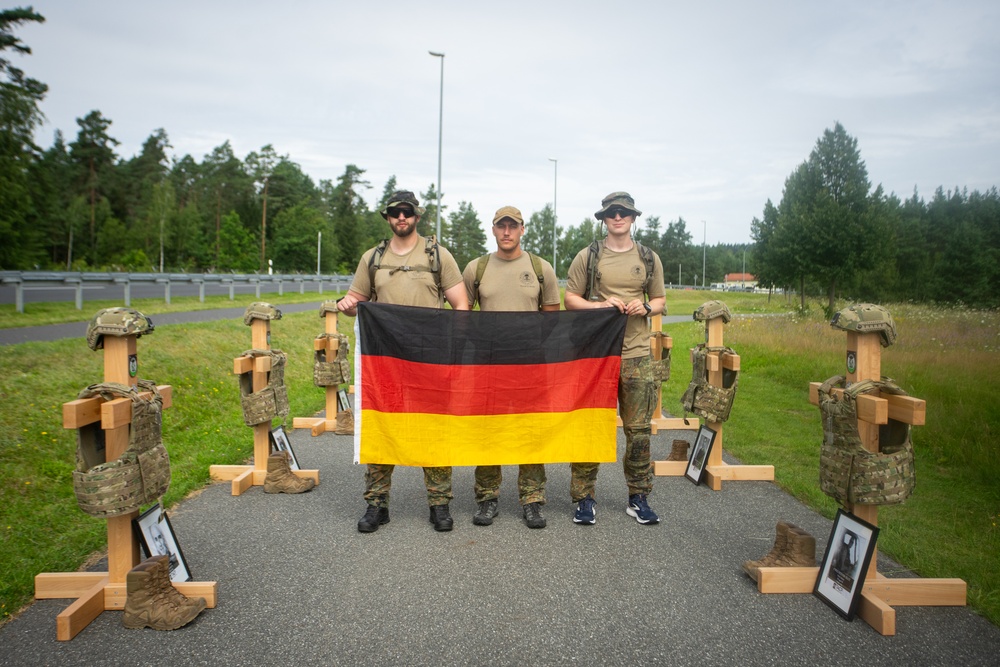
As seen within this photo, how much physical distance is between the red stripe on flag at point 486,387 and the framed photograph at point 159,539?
1588mm

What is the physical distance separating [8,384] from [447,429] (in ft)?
20.9

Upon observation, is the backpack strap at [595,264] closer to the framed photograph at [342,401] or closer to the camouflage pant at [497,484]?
the camouflage pant at [497,484]

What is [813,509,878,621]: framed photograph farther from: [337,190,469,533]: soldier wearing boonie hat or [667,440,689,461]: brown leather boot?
[667,440,689,461]: brown leather boot

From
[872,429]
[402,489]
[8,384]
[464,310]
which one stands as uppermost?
[464,310]

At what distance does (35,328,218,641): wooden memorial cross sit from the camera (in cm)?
365

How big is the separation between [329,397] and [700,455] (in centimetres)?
530

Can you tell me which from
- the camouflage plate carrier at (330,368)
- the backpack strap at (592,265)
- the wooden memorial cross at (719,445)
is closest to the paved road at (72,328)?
the camouflage plate carrier at (330,368)

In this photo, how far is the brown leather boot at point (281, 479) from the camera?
6160 millimetres

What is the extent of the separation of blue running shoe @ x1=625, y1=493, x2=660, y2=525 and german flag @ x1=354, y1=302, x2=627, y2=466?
18.6 inches

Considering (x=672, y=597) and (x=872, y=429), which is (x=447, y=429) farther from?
(x=872, y=429)

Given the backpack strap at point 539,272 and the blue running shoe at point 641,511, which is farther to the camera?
the backpack strap at point 539,272

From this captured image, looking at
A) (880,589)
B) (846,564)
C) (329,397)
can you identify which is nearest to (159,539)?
(846,564)

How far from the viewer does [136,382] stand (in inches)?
160

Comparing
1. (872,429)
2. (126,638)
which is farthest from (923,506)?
(126,638)
